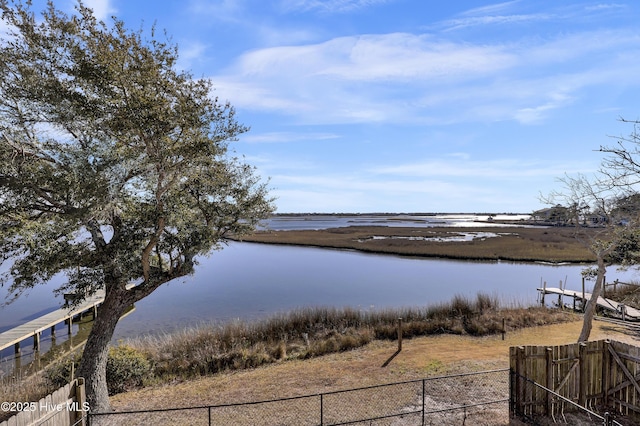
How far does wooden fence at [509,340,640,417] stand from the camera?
31.7ft

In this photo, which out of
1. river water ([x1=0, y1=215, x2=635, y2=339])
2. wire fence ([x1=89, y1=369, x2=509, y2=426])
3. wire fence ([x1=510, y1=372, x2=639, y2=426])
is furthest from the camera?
river water ([x1=0, y1=215, x2=635, y2=339])

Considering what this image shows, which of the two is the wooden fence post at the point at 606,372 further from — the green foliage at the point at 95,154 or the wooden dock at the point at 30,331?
the wooden dock at the point at 30,331

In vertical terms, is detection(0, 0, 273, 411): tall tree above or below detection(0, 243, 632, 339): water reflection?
above

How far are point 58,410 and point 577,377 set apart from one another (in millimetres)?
12441

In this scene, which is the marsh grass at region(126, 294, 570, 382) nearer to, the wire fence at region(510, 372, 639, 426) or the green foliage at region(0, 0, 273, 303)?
the green foliage at region(0, 0, 273, 303)

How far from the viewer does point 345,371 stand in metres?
14.2

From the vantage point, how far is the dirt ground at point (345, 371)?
12.3 metres

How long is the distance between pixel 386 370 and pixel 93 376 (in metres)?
9.66

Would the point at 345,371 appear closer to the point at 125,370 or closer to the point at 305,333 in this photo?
the point at 305,333

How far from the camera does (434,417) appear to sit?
32.7ft

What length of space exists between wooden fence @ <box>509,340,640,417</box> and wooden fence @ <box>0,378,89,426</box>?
10269 millimetres

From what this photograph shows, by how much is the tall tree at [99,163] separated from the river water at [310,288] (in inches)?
462

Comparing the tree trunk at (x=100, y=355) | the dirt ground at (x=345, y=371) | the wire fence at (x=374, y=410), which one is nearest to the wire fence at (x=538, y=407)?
the wire fence at (x=374, y=410)

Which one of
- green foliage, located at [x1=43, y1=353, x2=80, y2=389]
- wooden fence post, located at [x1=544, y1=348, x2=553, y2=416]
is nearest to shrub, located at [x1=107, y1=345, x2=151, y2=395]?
green foliage, located at [x1=43, y1=353, x2=80, y2=389]
